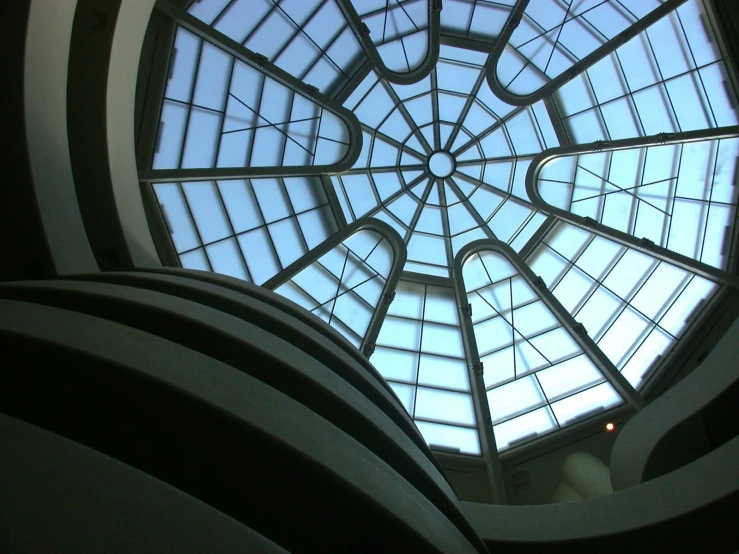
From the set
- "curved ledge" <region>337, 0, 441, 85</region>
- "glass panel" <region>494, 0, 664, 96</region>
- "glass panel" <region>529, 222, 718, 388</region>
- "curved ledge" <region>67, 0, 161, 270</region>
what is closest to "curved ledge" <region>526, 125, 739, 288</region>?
"glass panel" <region>529, 222, 718, 388</region>

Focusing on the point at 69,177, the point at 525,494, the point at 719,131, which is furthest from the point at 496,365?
the point at 69,177

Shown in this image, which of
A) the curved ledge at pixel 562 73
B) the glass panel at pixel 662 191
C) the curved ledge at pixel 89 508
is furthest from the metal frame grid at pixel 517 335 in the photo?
the curved ledge at pixel 89 508

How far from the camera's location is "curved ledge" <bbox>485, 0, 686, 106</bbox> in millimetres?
15570

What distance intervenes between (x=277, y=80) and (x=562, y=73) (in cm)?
899

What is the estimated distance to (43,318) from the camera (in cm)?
573

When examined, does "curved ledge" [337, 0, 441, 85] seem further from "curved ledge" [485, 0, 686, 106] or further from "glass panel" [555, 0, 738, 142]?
"glass panel" [555, 0, 738, 142]

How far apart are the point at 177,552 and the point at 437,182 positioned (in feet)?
58.3

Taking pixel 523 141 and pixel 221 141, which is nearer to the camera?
pixel 221 141

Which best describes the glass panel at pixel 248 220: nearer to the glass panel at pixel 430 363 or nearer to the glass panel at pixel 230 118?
the glass panel at pixel 230 118

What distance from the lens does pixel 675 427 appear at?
1270cm

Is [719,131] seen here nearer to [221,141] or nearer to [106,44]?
[221,141]

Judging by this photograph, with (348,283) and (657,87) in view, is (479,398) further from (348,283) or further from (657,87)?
(657,87)

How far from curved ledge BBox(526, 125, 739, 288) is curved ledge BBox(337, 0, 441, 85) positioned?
4.95 m

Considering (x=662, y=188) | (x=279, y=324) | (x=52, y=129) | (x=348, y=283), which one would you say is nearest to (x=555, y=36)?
(x=662, y=188)
